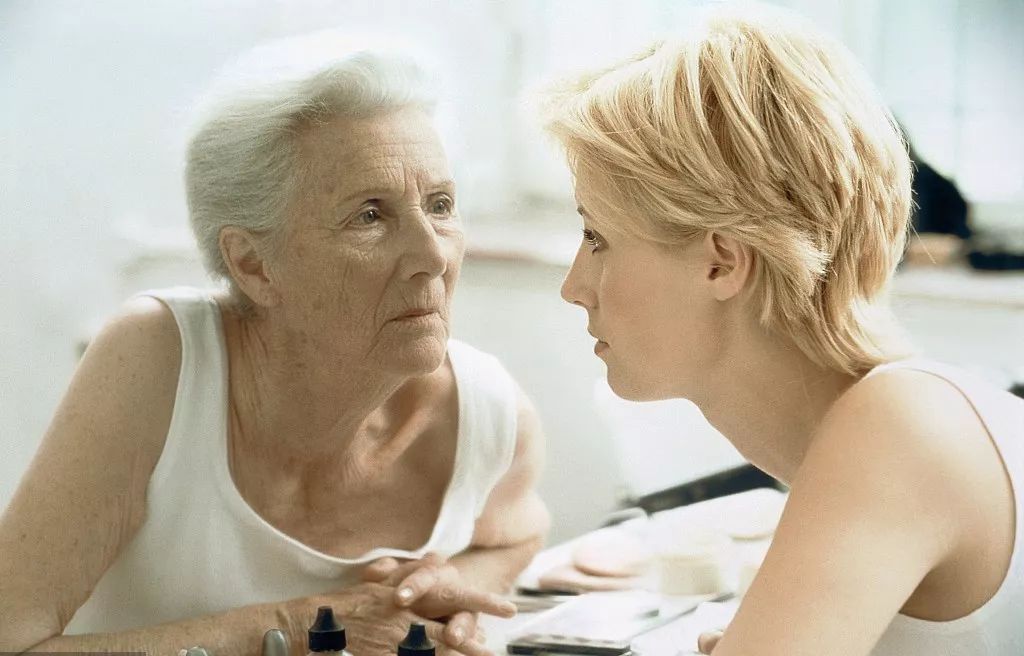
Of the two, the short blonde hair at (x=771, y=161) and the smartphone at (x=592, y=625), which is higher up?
the short blonde hair at (x=771, y=161)

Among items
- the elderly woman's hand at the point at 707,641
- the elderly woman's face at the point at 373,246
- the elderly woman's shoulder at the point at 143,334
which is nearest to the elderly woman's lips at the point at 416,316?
the elderly woman's face at the point at 373,246

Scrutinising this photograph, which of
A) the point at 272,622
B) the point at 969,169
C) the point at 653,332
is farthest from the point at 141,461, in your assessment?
the point at 969,169

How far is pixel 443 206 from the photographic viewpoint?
140 centimetres

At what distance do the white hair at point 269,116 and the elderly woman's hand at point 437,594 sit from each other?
402mm

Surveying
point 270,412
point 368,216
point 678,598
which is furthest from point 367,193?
point 678,598

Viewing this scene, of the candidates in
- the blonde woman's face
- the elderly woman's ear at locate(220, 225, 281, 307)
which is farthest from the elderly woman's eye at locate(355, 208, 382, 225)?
the blonde woman's face

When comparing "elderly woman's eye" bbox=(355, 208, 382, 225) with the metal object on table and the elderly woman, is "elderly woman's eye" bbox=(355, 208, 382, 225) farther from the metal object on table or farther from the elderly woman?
the metal object on table

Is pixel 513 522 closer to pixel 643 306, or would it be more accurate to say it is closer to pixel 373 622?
pixel 373 622

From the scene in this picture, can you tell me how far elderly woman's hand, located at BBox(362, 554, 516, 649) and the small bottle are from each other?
0.42 feet

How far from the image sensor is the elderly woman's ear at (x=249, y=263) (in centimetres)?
134

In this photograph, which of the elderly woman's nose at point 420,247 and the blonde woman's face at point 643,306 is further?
the elderly woman's nose at point 420,247

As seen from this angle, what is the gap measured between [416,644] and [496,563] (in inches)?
13.0

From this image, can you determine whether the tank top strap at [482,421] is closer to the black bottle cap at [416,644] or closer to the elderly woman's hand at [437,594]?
the elderly woman's hand at [437,594]

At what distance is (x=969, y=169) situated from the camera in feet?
7.70
